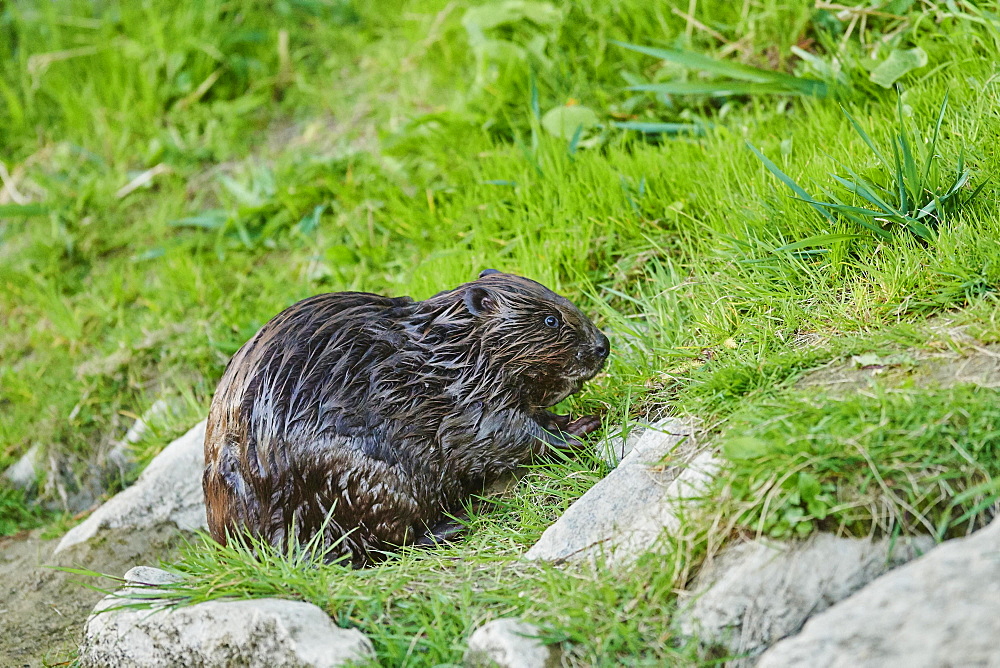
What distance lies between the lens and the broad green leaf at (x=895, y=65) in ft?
14.7

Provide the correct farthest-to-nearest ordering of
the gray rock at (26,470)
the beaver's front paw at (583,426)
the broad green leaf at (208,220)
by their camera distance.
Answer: the broad green leaf at (208,220) → the gray rock at (26,470) → the beaver's front paw at (583,426)

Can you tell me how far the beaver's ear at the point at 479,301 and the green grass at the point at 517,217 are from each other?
23.7 inches

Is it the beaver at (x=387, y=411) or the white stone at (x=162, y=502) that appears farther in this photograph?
the white stone at (x=162, y=502)

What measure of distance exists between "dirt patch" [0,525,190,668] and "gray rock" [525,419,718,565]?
77.1 inches

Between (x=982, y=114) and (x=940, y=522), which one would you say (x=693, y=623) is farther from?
(x=982, y=114)

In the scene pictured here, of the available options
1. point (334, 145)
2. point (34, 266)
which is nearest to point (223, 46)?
point (334, 145)

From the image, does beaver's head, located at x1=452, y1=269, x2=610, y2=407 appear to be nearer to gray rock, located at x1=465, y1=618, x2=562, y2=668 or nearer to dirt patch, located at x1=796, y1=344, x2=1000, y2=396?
dirt patch, located at x1=796, y1=344, x2=1000, y2=396

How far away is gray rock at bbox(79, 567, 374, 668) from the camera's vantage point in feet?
8.81

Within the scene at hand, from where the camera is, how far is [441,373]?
11.3 ft

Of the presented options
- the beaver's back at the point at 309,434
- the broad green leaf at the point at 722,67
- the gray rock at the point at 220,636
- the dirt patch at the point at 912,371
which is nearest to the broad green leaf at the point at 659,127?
the broad green leaf at the point at 722,67

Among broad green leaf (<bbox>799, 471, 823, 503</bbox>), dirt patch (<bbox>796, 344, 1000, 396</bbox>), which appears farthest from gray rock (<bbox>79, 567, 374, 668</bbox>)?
dirt patch (<bbox>796, 344, 1000, 396</bbox>)

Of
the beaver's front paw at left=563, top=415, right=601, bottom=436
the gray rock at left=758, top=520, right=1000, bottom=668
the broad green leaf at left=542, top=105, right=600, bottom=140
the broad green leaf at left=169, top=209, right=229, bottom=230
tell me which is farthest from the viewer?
the broad green leaf at left=169, top=209, right=229, bottom=230

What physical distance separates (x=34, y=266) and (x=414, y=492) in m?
3.97

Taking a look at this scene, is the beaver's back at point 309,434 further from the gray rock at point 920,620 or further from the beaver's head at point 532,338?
the gray rock at point 920,620
